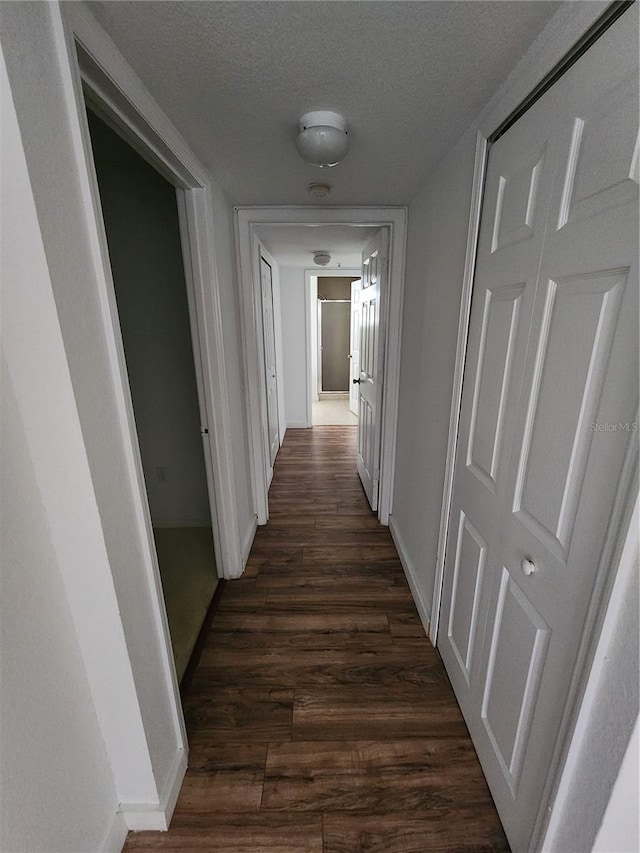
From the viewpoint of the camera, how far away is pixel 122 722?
98 centimetres

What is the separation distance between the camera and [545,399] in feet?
2.91

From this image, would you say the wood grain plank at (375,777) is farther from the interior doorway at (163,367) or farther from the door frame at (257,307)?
the door frame at (257,307)

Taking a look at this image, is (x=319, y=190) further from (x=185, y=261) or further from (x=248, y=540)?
(x=248, y=540)

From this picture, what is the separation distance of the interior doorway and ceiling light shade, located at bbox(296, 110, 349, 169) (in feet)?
2.84

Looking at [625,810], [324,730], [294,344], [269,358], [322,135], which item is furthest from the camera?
[294,344]

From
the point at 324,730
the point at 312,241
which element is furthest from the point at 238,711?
the point at 312,241

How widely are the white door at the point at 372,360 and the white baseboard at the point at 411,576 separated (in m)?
0.37

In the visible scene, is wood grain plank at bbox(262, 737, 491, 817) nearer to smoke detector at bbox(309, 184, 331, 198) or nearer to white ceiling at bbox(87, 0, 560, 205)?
white ceiling at bbox(87, 0, 560, 205)

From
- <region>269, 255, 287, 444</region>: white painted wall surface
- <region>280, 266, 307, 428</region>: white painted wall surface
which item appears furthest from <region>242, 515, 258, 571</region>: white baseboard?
<region>280, 266, 307, 428</region>: white painted wall surface

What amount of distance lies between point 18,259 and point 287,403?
14.2 ft

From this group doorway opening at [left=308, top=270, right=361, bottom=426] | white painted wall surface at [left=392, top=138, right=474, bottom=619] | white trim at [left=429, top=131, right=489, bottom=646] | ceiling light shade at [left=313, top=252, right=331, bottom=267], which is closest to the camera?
white trim at [left=429, top=131, right=489, bottom=646]

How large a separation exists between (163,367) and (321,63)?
179 centimetres

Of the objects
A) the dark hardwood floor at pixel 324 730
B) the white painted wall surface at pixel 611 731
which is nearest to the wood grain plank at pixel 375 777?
the dark hardwood floor at pixel 324 730

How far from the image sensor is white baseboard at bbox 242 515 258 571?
2.24m
